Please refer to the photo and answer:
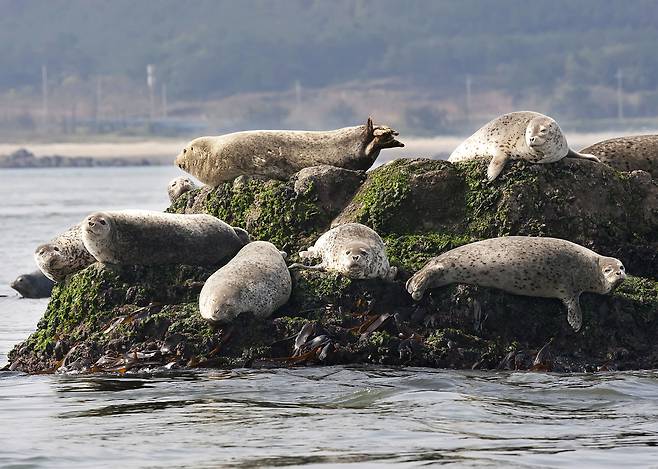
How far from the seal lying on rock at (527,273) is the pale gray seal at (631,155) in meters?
1.83

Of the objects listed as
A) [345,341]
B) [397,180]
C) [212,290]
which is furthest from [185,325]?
[397,180]

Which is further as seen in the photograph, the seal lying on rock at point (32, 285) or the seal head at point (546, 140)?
the seal lying on rock at point (32, 285)

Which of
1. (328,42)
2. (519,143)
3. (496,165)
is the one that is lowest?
(496,165)

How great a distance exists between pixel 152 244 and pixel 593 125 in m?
112

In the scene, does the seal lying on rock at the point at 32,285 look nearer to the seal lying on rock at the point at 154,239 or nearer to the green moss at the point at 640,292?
the seal lying on rock at the point at 154,239

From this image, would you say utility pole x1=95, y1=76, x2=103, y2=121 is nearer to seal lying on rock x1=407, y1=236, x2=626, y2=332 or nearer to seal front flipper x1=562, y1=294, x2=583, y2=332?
seal lying on rock x1=407, y1=236, x2=626, y2=332

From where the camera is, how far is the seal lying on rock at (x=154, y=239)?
1169 cm

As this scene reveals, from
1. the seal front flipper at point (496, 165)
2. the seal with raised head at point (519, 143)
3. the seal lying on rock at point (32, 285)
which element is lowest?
the seal lying on rock at point (32, 285)

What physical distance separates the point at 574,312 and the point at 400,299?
1.19 metres

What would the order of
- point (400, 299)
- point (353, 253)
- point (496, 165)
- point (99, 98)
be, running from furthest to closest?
point (99, 98) < point (496, 165) < point (400, 299) < point (353, 253)

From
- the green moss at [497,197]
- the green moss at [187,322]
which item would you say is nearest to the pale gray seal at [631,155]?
the green moss at [497,197]

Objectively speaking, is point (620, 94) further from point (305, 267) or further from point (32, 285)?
point (305, 267)

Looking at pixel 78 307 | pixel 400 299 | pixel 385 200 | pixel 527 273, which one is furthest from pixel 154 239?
pixel 527 273

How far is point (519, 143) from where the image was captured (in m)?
12.3
